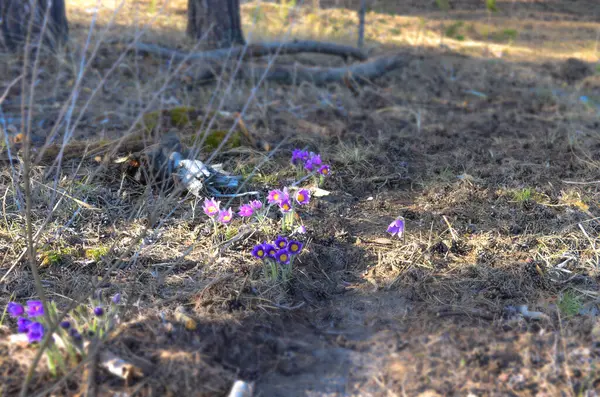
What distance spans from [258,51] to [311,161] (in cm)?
315

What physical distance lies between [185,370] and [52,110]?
3.98 meters

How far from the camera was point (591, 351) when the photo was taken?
219 cm

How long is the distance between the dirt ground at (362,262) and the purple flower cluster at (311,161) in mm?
127

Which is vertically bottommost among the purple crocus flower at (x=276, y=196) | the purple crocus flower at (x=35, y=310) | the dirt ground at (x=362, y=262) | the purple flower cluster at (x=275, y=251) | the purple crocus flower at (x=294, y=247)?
the dirt ground at (x=362, y=262)

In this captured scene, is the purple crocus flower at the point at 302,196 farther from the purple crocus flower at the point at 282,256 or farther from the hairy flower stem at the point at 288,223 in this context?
the purple crocus flower at the point at 282,256

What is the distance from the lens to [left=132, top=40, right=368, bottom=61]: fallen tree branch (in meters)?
6.30

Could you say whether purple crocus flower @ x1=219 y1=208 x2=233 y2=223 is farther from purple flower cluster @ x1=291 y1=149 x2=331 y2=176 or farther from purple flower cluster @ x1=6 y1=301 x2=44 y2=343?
Result: purple flower cluster @ x1=6 y1=301 x2=44 y2=343

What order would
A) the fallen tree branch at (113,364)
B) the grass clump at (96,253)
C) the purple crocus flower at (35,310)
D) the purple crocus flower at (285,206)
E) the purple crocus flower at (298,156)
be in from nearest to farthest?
1. the fallen tree branch at (113,364)
2. the purple crocus flower at (35,310)
3. the grass clump at (96,253)
4. the purple crocus flower at (285,206)
5. the purple crocus flower at (298,156)

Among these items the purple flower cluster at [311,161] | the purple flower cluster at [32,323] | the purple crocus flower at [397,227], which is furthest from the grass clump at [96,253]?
the purple crocus flower at [397,227]

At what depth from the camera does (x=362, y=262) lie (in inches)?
117

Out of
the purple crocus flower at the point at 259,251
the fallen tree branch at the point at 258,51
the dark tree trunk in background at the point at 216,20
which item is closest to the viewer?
the purple crocus flower at the point at 259,251

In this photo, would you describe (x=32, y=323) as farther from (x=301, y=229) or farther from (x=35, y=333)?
(x=301, y=229)

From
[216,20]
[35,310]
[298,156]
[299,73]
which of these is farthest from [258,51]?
[35,310]

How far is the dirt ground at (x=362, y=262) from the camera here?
2.12 meters
